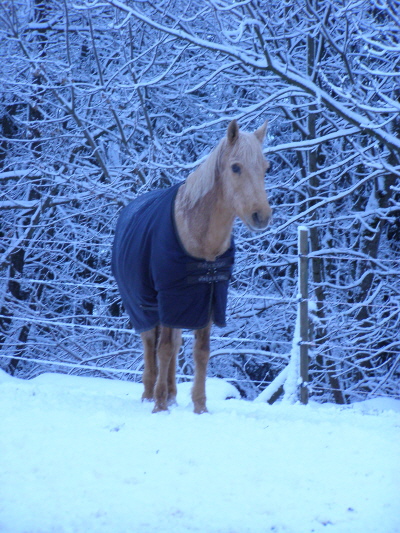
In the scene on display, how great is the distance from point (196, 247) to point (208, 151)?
5.64m

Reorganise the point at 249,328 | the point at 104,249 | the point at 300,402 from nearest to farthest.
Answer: the point at 300,402 < the point at 249,328 < the point at 104,249

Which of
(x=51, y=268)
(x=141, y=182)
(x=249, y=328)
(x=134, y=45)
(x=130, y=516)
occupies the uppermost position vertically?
(x=134, y=45)

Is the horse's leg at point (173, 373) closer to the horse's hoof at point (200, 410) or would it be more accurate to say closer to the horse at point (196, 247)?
the horse at point (196, 247)

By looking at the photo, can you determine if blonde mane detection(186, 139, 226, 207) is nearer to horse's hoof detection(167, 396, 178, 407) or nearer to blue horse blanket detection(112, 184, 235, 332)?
blue horse blanket detection(112, 184, 235, 332)

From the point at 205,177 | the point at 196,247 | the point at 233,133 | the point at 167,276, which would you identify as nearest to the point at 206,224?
the point at 196,247

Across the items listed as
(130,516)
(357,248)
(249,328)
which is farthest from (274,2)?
(130,516)

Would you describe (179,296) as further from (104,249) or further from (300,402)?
(104,249)

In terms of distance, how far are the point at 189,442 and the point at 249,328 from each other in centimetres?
622

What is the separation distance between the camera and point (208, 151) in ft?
30.4

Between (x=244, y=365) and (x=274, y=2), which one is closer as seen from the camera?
(x=274, y=2)

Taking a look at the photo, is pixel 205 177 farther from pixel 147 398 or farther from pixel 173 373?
pixel 147 398

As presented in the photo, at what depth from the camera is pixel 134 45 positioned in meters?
9.24

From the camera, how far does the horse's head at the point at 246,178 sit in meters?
3.51

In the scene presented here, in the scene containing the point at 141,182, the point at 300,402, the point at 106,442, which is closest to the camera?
the point at 106,442
